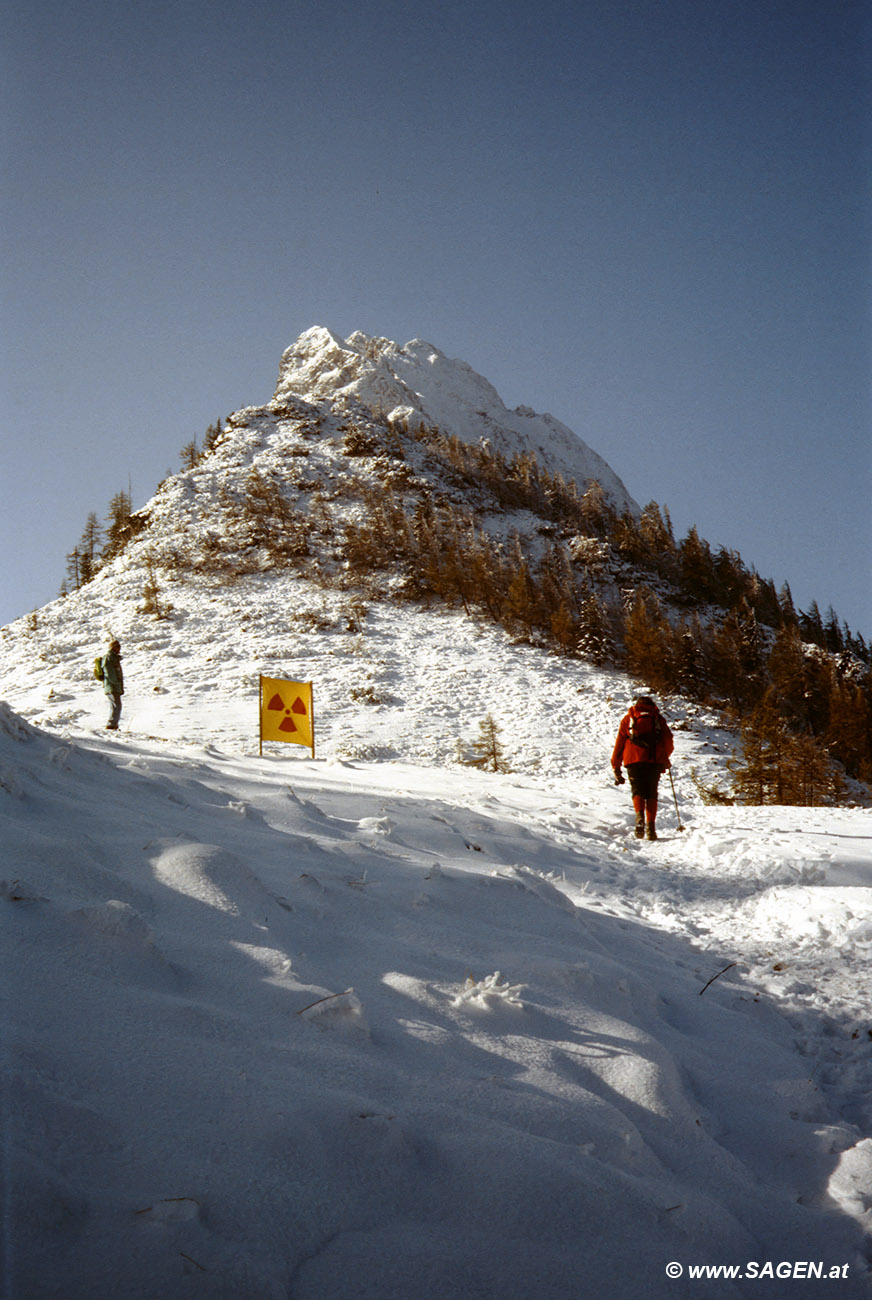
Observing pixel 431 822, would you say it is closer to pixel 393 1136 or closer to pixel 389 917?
pixel 389 917

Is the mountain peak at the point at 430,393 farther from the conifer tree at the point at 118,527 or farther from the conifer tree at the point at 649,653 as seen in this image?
the conifer tree at the point at 649,653

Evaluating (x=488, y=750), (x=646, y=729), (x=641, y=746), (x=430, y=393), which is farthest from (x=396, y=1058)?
(x=430, y=393)

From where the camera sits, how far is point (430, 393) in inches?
3376

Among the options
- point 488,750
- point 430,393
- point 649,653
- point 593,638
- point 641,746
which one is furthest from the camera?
point 430,393

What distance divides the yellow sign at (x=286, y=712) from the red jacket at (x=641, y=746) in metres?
6.13

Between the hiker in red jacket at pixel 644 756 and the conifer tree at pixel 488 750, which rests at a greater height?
the hiker in red jacket at pixel 644 756

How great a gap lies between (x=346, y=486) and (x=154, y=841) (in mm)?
39783

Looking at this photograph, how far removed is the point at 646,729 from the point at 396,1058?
642 cm

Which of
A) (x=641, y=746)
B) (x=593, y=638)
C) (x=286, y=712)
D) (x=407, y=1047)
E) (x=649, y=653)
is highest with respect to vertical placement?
(x=593, y=638)

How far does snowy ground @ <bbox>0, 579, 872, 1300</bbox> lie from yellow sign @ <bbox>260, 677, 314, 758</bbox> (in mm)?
6714

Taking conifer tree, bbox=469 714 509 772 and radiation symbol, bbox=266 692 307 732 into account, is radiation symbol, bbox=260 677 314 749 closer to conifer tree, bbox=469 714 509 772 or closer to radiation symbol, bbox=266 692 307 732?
radiation symbol, bbox=266 692 307 732

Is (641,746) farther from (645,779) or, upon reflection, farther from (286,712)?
(286,712)

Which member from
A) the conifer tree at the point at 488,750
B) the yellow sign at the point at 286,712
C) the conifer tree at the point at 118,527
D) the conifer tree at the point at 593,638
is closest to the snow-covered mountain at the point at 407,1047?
the yellow sign at the point at 286,712

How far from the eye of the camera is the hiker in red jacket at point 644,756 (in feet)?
24.7
